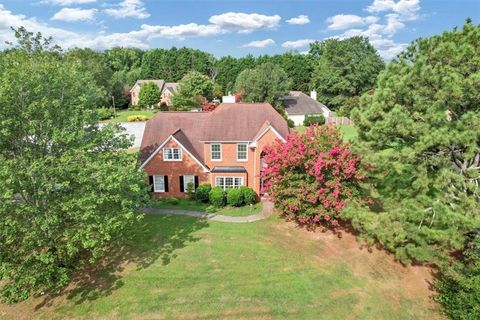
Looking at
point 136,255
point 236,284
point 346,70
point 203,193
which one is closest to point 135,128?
point 203,193

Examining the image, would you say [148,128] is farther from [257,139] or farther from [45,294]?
[45,294]

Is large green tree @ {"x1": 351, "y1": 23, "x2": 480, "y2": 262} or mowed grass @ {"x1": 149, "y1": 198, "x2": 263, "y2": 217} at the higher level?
large green tree @ {"x1": 351, "y1": 23, "x2": 480, "y2": 262}

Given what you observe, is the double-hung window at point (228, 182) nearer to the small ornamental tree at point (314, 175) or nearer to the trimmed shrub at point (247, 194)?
the trimmed shrub at point (247, 194)

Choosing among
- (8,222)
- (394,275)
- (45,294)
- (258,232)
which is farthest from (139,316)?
(394,275)

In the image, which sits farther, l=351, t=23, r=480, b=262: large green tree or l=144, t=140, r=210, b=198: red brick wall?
l=144, t=140, r=210, b=198: red brick wall

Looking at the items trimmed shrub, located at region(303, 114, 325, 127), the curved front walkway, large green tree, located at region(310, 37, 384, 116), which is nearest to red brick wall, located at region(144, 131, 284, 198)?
the curved front walkway

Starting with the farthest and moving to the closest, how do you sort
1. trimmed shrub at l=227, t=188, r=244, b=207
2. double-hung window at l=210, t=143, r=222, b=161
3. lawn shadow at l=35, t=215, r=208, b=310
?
double-hung window at l=210, t=143, r=222, b=161 → trimmed shrub at l=227, t=188, r=244, b=207 → lawn shadow at l=35, t=215, r=208, b=310

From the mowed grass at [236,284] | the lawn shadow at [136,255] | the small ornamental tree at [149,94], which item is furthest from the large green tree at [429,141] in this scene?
the small ornamental tree at [149,94]

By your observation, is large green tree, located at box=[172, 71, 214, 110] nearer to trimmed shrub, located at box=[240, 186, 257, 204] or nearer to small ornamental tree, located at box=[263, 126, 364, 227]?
trimmed shrub, located at box=[240, 186, 257, 204]

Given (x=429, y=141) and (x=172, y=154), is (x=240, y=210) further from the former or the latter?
(x=429, y=141)
